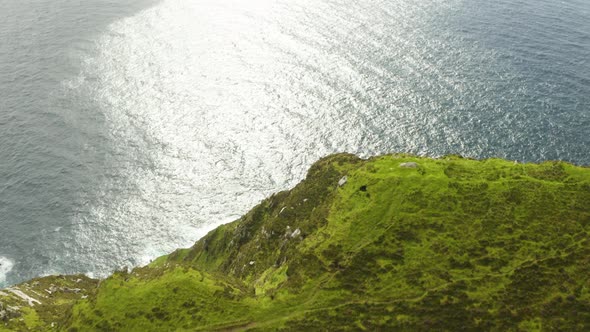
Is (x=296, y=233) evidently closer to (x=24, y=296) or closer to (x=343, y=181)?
(x=343, y=181)

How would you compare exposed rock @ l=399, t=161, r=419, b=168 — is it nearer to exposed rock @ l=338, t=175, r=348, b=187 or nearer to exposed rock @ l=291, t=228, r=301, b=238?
exposed rock @ l=338, t=175, r=348, b=187

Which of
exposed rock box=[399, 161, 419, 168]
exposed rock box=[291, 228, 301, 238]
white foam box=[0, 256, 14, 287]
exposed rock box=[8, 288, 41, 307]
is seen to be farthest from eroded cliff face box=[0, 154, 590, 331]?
white foam box=[0, 256, 14, 287]

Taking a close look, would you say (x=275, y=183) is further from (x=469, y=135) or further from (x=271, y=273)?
(x=271, y=273)

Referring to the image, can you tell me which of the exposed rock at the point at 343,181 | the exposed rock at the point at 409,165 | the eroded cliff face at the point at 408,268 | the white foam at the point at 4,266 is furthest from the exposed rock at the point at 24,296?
the exposed rock at the point at 409,165

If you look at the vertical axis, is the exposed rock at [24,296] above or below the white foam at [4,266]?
above

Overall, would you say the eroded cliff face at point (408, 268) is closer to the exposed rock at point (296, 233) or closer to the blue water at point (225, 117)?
the exposed rock at point (296, 233)

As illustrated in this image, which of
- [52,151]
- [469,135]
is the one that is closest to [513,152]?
[469,135]
